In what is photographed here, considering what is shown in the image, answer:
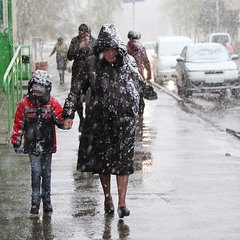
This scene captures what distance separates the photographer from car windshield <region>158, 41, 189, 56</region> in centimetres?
2788

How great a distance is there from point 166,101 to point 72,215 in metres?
11.5

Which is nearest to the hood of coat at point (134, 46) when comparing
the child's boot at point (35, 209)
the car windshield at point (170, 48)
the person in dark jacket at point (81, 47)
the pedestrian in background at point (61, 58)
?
the person in dark jacket at point (81, 47)

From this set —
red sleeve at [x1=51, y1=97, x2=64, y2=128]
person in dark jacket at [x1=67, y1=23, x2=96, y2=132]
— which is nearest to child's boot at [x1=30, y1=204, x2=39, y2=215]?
red sleeve at [x1=51, y1=97, x2=64, y2=128]

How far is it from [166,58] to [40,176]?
65.7 feet

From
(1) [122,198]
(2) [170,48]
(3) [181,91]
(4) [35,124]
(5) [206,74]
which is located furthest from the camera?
(2) [170,48]

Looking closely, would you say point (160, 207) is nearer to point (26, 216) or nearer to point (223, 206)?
point (223, 206)

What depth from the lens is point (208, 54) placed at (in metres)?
22.1

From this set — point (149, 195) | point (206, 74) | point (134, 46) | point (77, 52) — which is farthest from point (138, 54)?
point (206, 74)

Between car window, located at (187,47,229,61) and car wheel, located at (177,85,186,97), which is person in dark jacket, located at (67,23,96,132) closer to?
car wheel, located at (177,85,186,97)

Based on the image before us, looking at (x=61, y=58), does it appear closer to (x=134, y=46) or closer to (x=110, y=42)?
(x=134, y=46)

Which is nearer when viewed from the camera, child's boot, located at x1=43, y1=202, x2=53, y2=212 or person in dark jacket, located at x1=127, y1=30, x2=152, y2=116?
child's boot, located at x1=43, y1=202, x2=53, y2=212

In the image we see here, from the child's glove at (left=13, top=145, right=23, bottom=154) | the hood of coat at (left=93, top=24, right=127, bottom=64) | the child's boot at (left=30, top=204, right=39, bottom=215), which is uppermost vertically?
the hood of coat at (left=93, top=24, right=127, bottom=64)

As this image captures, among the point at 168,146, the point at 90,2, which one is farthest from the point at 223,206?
the point at 90,2

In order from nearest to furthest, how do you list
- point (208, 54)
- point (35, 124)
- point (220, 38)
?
point (35, 124) → point (208, 54) → point (220, 38)
